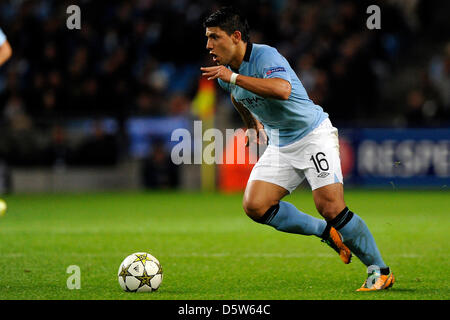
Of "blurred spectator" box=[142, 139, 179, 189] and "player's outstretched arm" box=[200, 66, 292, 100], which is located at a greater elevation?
"player's outstretched arm" box=[200, 66, 292, 100]

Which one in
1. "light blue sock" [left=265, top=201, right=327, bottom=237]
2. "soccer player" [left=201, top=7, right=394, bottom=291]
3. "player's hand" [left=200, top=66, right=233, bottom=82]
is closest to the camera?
"player's hand" [left=200, top=66, right=233, bottom=82]

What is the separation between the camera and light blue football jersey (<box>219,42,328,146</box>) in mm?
6301

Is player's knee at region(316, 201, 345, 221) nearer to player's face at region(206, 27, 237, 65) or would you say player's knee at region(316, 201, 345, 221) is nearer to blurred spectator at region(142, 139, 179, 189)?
player's face at region(206, 27, 237, 65)

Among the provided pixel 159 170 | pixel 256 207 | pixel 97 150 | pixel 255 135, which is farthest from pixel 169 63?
pixel 256 207

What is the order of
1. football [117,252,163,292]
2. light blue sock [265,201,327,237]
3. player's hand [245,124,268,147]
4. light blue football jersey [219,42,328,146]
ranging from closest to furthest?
1. football [117,252,163,292]
2. light blue football jersey [219,42,328,146]
3. light blue sock [265,201,327,237]
4. player's hand [245,124,268,147]

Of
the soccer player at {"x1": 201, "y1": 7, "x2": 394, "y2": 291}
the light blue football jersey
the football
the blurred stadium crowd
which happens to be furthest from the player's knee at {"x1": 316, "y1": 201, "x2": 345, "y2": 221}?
the blurred stadium crowd

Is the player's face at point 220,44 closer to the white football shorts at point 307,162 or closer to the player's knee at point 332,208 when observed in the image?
the white football shorts at point 307,162

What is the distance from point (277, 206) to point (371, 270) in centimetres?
87

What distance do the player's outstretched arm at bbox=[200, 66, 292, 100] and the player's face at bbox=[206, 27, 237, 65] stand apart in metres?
0.40

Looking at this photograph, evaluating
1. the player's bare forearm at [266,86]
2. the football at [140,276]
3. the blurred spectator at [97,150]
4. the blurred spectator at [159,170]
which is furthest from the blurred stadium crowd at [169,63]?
the football at [140,276]

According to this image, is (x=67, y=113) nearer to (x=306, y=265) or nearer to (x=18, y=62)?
(x=18, y=62)

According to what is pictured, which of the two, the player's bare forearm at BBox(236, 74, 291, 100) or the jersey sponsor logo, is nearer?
the player's bare forearm at BBox(236, 74, 291, 100)

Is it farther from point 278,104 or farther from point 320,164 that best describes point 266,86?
point 320,164

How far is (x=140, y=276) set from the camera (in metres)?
6.07
